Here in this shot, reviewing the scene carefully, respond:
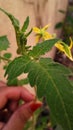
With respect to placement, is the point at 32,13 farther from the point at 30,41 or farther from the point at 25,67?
the point at 25,67

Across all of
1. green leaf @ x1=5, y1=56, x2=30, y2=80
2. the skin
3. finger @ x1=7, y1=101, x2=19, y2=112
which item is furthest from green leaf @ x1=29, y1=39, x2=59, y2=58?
finger @ x1=7, y1=101, x2=19, y2=112

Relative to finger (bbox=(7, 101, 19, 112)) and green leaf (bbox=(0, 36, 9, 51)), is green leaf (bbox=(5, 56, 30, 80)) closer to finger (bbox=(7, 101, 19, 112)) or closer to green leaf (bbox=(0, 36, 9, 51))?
green leaf (bbox=(0, 36, 9, 51))

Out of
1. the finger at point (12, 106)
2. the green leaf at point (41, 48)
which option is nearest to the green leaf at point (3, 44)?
the green leaf at point (41, 48)

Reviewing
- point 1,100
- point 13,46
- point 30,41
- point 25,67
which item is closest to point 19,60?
point 25,67

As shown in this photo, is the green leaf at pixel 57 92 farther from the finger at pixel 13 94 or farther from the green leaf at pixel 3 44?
the finger at pixel 13 94

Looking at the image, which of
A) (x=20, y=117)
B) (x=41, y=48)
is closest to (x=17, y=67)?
(x=41, y=48)
